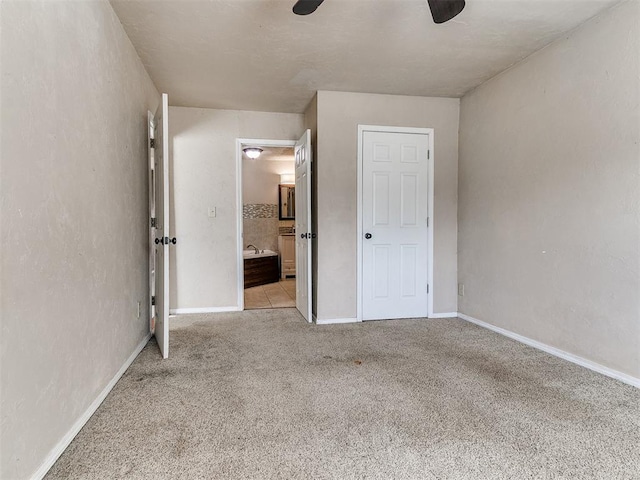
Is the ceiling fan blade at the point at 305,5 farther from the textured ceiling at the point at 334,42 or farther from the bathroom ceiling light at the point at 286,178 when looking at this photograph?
Result: the bathroom ceiling light at the point at 286,178

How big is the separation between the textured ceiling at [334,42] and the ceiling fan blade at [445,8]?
45 cm

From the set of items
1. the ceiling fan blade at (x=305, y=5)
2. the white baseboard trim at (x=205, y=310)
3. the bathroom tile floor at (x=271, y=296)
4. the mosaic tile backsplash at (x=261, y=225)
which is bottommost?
the bathroom tile floor at (x=271, y=296)

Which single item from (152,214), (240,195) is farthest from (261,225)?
(152,214)

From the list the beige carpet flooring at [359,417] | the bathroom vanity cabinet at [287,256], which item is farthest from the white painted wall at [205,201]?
the bathroom vanity cabinet at [287,256]

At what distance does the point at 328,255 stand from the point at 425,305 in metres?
1.20

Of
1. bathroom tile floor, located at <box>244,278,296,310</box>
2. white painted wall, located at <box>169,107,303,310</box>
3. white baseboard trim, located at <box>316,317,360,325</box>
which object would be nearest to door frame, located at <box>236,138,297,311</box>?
white painted wall, located at <box>169,107,303,310</box>

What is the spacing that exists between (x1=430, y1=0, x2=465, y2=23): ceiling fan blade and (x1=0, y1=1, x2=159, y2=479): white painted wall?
5.65 feet

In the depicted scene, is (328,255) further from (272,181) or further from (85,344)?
(272,181)

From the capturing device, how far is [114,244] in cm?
223

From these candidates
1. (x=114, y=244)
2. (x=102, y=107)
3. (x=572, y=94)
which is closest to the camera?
(x=102, y=107)

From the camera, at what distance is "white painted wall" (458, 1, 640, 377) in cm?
221

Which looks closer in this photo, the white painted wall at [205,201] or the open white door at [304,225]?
the open white door at [304,225]

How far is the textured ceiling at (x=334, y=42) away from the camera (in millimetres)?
2246

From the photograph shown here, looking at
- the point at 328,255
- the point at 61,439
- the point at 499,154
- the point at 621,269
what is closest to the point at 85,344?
the point at 61,439
